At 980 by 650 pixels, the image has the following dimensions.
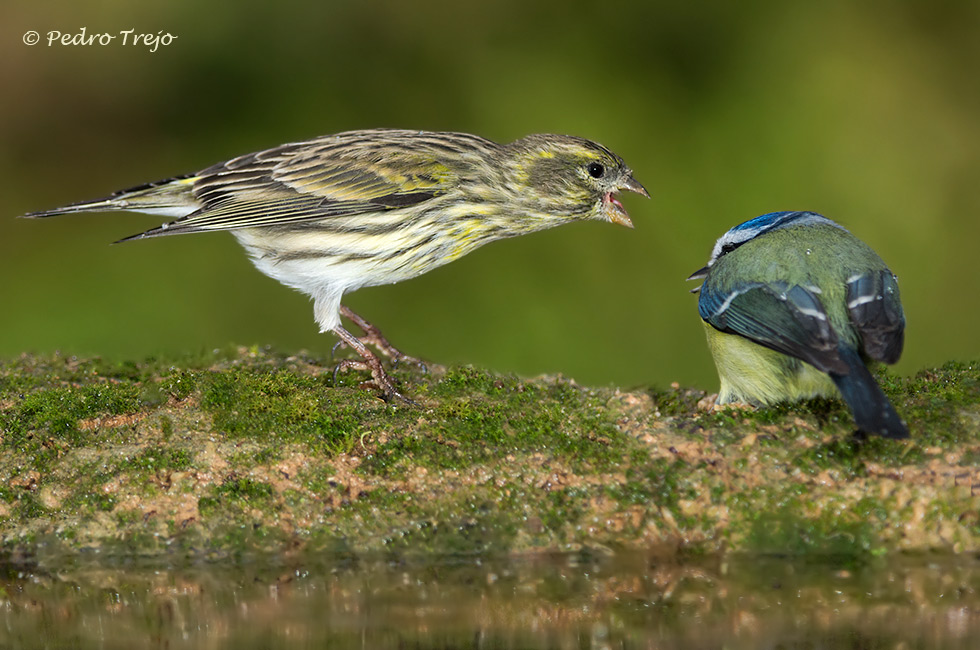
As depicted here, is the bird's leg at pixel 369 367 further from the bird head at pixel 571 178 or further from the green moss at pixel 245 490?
the bird head at pixel 571 178

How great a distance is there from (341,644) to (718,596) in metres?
1.25

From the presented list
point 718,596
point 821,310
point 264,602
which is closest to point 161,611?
point 264,602

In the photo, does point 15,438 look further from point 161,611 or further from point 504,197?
point 504,197

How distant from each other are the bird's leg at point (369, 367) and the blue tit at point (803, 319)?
1400 millimetres

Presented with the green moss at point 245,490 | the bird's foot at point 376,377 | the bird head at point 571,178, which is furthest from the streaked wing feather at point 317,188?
the green moss at point 245,490

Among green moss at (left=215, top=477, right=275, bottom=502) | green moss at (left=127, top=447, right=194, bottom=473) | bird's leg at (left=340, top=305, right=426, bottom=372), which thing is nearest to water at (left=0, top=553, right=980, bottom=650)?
green moss at (left=215, top=477, right=275, bottom=502)

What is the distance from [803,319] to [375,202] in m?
2.24

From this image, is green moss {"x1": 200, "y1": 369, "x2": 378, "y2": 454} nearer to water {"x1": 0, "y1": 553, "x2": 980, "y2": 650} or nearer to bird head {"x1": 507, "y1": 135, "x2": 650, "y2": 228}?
water {"x1": 0, "y1": 553, "x2": 980, "y2": 650}

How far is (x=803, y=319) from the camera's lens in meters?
4.10

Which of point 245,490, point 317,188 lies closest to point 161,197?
point 317,188

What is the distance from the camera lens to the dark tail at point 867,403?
361 cm

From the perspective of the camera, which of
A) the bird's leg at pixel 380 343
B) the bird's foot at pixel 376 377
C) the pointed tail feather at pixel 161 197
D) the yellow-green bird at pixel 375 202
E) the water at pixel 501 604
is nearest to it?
the water at pixel 501 604

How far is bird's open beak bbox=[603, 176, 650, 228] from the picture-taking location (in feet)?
18.0

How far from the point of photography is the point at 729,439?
12.9 feet
